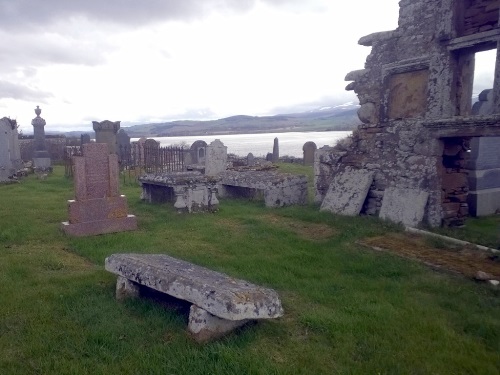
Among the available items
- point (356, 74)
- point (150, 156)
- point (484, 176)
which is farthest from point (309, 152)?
point (484, 176)

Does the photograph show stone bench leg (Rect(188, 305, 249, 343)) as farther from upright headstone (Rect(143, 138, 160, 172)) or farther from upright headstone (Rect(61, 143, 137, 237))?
upright headstone (Rect(143, 138, 160, 172))

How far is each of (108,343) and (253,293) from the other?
55.4 inches

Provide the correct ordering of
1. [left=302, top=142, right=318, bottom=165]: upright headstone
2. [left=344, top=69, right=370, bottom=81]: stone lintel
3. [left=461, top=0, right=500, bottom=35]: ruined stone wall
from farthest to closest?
[left=302, top=142, right=318, bottom=165]: upright headstone < [left=344, top=69, right=370, bottom=81]: stone lintel < [left=461, top=0, right=500, bottom=35]: ruined stone wall

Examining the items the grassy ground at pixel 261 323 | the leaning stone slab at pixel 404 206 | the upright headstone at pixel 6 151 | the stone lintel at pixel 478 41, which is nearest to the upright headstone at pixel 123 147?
the upright headstone at pixel 6 151

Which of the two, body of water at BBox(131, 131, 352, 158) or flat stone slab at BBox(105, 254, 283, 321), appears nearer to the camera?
flat stone slab at BBox(105, 254, 283, 321)

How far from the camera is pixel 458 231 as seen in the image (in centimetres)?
852

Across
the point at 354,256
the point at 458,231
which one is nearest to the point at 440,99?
the point at 458,231

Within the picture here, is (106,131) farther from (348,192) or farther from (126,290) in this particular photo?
(126,290)

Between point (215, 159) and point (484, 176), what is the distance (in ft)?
27.3

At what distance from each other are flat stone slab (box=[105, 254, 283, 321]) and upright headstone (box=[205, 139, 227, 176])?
32.1 ft

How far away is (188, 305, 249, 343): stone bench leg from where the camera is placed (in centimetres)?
388

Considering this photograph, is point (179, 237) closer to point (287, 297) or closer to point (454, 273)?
point (287, 297)

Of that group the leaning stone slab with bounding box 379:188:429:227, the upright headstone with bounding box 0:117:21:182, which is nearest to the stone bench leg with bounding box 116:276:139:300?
the leaning stone slab with bounding box 379:188:429:227

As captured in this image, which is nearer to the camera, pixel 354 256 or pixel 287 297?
pixel 287 297
